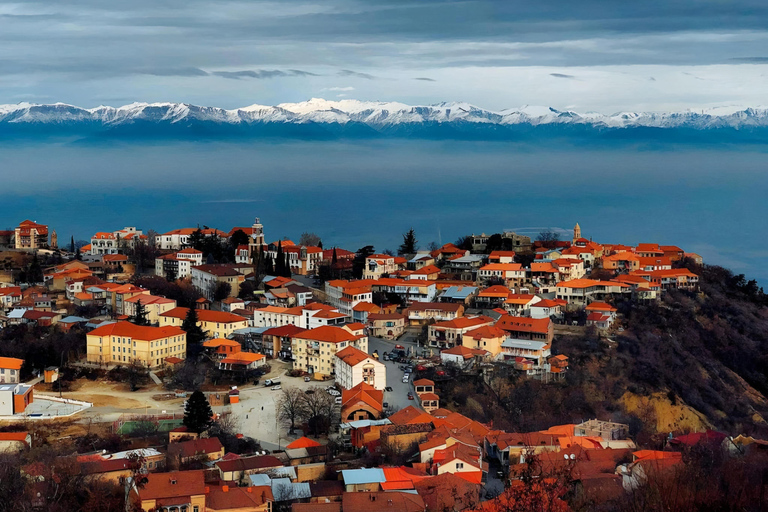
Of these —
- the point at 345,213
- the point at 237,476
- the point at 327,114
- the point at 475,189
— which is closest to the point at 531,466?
the point at 237,476

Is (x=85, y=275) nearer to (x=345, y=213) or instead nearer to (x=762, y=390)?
(x=762, y=390)

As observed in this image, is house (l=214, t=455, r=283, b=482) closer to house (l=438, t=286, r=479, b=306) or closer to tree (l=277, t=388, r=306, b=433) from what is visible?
tree (l=277, t=388, r=306, b=433)

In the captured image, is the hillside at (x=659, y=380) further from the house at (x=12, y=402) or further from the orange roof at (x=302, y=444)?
the house at (x=12, y=402)

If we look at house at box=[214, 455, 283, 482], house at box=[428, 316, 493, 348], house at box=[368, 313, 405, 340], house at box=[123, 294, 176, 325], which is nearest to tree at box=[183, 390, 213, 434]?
house at box=[214, 455, 283, 482]

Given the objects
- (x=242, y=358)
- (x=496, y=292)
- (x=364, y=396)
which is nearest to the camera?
(x=364, y=396)

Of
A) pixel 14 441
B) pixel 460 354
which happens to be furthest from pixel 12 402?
pixel 460 354

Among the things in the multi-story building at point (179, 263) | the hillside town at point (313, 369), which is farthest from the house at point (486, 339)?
the multi-story building at point (179, 263)

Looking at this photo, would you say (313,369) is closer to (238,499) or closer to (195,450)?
(195,450)
